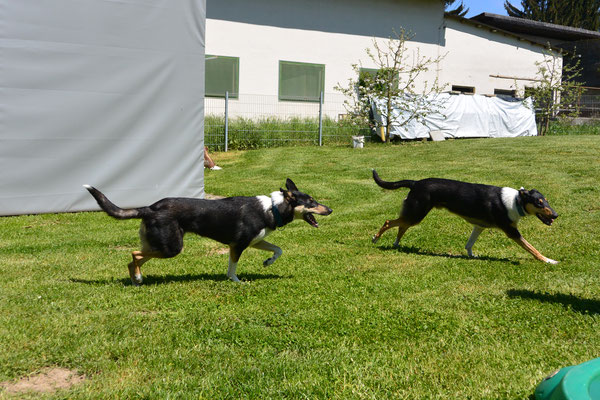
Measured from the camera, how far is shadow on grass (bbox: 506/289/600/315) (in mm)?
4871

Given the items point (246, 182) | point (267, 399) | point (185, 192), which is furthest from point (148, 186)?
point (267, 399)

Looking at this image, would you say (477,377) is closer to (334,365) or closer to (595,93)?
(334,365)

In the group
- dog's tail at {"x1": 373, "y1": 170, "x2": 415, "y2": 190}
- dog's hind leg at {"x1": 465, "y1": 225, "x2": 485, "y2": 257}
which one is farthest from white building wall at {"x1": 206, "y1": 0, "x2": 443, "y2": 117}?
dog's hind leg at {"x1": 465, "y1": 225, "x2": 485, "y2": 257}

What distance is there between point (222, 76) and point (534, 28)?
19985mm

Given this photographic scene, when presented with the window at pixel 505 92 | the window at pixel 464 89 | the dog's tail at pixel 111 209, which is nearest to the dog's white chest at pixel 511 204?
the dog's tail at pixel 111 209

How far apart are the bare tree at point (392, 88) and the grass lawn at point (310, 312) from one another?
13551mm

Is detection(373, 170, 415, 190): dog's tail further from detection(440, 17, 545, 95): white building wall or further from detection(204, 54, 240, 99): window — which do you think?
detection(440, 17, 545, 95): white building wall

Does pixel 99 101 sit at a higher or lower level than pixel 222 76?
lower

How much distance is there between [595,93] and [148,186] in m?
28.2

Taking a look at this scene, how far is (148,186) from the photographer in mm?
10898

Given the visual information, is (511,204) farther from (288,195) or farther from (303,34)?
(303,34)

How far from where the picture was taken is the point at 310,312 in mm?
4812

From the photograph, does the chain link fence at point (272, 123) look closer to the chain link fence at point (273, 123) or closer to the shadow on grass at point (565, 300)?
the chain link fence at point (273, 123)

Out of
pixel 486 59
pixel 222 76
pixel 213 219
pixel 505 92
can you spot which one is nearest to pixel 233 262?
pixel 213 219
